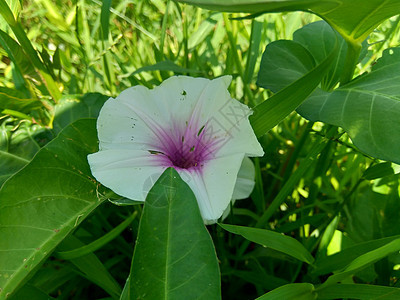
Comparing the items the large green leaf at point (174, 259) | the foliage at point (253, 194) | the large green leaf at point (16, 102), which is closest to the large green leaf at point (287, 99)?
the foliage at point (253, 194)

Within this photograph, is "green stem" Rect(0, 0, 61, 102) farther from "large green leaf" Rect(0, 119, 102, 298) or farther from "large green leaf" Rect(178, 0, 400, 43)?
"large green leaf" Rect(178, 0, 400, 43)

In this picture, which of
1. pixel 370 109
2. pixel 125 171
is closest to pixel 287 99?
pixel 370 109

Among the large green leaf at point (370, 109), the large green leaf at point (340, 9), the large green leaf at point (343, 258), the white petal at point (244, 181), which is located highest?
the large green leaf at point (340, 9)

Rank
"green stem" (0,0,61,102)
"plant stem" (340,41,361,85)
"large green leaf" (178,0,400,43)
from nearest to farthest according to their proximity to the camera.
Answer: "large green leaf" (178,0,400,43)
"plant stem" (340,41,361,85)
"green stem" (0,0,61,102)

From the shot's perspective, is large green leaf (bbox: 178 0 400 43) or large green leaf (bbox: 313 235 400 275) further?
large green leaf (bbox: 313 235 400 275)

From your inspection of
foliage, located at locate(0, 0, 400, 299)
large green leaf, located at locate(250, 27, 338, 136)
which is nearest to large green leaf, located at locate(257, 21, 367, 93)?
foliage, located at locate(0, 0, 400, 299)

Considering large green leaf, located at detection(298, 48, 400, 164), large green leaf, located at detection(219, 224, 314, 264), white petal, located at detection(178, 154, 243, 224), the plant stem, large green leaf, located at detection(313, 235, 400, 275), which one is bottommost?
large green leaf, located at detection(313, 235, 400, 275)

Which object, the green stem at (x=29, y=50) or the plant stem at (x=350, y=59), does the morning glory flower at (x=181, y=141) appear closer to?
the plant stem at (x=350, y=59)

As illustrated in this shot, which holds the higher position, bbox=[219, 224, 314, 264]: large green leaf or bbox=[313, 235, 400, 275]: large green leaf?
bbox=[219, 224, 314, 264]: large green leaf
